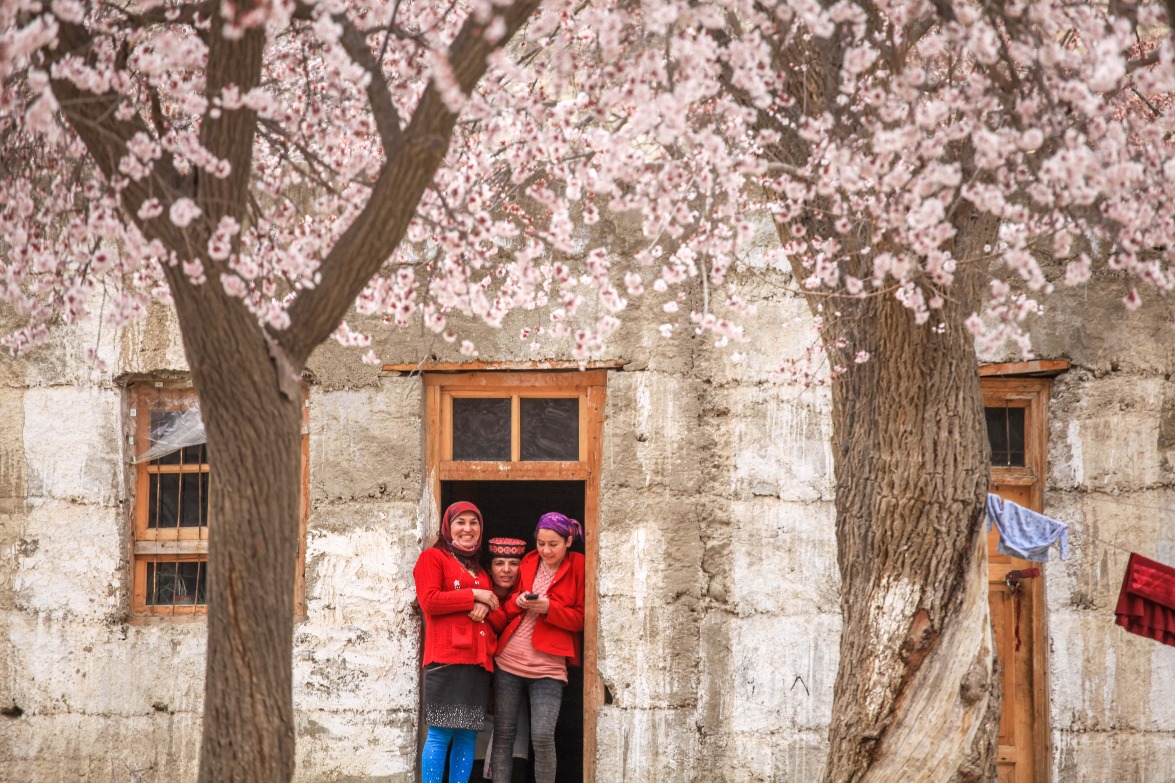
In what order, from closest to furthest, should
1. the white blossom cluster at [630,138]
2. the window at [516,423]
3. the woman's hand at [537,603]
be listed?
the white blossom cluster at [630,138], the woman's hand at [537,603], the window at [516,423]

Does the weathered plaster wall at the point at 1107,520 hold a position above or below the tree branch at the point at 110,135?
below

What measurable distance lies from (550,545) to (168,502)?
83.5 inches

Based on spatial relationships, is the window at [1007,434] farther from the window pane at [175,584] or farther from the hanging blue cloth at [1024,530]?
the window pane at [175,584]

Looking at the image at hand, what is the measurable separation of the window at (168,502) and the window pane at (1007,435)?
3640mm

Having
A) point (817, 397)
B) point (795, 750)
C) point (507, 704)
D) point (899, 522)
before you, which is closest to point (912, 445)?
point (899, 522)

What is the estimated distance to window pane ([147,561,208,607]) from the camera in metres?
6.98

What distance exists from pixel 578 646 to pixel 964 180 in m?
3.58

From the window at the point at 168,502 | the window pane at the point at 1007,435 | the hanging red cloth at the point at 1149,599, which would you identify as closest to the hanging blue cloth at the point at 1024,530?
the hanging red cloth at the point at 1149,599

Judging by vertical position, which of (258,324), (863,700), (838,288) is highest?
(838,288)

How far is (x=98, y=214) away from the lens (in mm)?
4020

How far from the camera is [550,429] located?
6.93 metres

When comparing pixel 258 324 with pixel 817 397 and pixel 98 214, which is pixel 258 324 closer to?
pixel 98 214

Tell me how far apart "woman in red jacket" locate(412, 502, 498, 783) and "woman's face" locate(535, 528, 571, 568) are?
35 cm

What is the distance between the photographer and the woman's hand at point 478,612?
6398mm
